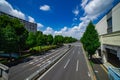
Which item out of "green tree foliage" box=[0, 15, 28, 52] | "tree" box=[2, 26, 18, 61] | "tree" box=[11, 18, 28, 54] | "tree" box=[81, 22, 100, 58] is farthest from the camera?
"tree" box=[11, 18, 28, 54]

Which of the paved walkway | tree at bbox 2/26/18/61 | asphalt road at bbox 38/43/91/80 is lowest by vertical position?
asphalt road at bbox 38/43/91/80

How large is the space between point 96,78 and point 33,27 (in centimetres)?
11631

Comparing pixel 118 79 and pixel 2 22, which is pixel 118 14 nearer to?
pixel 118 79

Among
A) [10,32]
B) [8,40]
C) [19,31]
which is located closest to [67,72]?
[8,40]

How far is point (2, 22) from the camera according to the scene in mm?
29219

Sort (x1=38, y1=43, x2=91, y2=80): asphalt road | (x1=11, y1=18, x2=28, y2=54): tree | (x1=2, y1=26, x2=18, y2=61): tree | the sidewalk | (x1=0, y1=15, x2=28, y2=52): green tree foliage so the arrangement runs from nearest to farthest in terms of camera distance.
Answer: the sidewalk, (x1=38, y1=43, x2=91, y2=80): asphalt road, (x1=0, y1=15, x2=28, y2=52): green tree foliage, (x1=2, y1=26, x2=18, y2=61): tree, (x1=11, y1=18, x2=28, y2=54): tree

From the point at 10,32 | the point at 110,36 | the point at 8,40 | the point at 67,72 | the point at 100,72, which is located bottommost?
the point at 67,72

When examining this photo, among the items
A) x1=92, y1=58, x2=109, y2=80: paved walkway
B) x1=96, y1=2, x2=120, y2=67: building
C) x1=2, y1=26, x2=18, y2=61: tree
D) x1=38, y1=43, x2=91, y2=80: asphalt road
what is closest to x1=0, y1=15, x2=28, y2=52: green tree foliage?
x1=2, y1=26, x2=18, y2=61: tree

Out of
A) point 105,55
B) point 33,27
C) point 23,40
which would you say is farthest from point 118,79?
point 33,27

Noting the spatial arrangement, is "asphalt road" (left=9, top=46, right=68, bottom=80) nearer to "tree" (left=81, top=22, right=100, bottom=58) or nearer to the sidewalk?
the sidewalk

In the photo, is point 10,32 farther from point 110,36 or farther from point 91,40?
point 110,36

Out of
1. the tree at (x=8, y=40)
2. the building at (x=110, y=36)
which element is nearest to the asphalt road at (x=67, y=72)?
the building at (x=110, y=36)

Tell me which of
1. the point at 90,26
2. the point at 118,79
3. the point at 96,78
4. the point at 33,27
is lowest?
the point at 96,78

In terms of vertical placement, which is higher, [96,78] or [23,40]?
[23,40]
